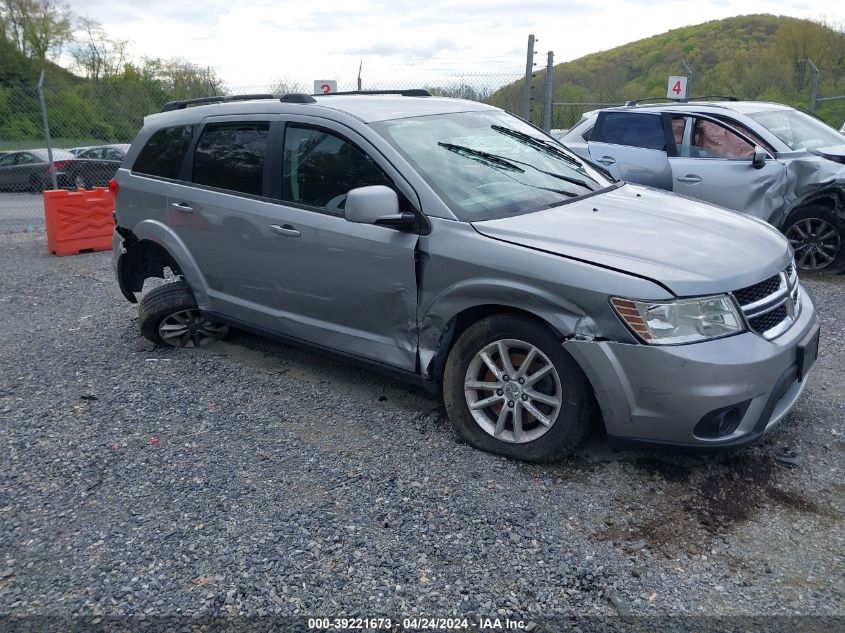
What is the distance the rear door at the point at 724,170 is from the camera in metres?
7.38

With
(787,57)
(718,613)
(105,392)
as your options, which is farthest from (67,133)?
(787,57)

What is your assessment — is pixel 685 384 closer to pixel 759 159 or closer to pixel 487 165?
pixel 487 165

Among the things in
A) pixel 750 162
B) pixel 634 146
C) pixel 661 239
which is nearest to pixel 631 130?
pixel 634 146

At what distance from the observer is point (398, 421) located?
14.3 ft

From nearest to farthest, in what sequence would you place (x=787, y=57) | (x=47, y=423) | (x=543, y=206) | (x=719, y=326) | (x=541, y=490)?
(x=719, y=326)
(x=541, y=490)
(x=543, y=206)
(x=47, y=423)
(x=787, y=57)

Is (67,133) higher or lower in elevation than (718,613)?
higher

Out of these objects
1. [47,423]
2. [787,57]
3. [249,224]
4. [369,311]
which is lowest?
[47,423]

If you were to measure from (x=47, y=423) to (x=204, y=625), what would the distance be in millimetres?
2303

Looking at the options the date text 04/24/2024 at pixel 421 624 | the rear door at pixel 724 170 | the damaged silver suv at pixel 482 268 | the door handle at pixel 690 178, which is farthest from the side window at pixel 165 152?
the door handle at pixel 690 178

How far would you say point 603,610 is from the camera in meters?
2.73

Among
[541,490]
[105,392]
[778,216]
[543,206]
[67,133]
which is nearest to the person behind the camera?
[541,490]

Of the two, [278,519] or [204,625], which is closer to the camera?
[204,625]

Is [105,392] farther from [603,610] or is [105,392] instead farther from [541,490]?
[603,610]

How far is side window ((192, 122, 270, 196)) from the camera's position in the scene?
15.5 feet
